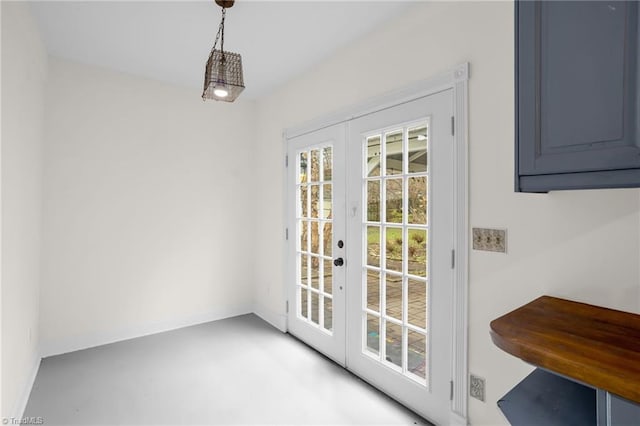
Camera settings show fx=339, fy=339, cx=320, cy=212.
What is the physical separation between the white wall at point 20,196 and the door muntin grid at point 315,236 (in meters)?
2.09

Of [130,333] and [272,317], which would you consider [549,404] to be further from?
[130,333]

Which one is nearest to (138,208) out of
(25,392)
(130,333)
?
(130,333)

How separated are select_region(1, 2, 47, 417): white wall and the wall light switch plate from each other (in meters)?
2.54

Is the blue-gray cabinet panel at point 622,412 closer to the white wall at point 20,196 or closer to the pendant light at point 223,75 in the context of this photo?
the pendant light at point 223,75

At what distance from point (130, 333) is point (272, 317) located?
4.70ft

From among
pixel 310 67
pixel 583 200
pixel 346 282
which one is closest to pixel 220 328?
pixel 346 282

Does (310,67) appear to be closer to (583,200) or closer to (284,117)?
(284,117)

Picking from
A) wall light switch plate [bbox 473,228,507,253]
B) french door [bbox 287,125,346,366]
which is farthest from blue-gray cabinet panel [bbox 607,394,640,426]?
french door [bbox 287,125,346,366]

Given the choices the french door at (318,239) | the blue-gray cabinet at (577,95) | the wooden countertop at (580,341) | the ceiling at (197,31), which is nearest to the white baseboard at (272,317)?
the french door at (318,239)

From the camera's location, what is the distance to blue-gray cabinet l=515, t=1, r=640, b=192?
0.94 m

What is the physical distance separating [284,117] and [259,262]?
5.68 feet

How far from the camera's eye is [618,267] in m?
1.38

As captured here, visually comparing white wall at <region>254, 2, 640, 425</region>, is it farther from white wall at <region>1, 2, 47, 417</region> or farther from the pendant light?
white wall at <region>1, 2, 47, 417</region>

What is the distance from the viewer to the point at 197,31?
8.26 ft
